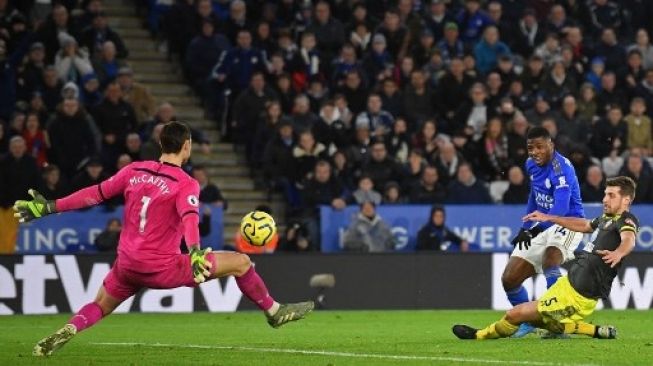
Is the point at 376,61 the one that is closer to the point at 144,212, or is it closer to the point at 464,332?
the point at 464,332

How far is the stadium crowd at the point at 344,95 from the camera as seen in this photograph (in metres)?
21.5

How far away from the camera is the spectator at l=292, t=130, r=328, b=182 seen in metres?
22.0

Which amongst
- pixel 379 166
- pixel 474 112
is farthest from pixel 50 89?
pixel 474 112

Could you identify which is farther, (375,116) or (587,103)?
(587,103)

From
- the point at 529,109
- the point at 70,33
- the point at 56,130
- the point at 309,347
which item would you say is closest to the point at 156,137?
the point at 56,130

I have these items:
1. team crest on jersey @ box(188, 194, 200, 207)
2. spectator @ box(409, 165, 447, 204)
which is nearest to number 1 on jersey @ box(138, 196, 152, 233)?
team crest on jersey @ box(188, 194, 200, 207)

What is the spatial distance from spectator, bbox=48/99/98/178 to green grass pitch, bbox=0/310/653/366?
11.2 ft

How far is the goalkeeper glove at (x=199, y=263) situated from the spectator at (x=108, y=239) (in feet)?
31.1

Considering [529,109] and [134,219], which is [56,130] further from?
[134,219]

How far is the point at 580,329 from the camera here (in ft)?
42.2

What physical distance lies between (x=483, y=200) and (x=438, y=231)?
1.24 metres

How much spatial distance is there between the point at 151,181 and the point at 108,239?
29.4ft

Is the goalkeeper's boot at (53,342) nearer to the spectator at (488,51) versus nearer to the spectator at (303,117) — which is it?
the spectator at (303,117)

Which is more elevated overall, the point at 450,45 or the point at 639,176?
the point at 450,45
